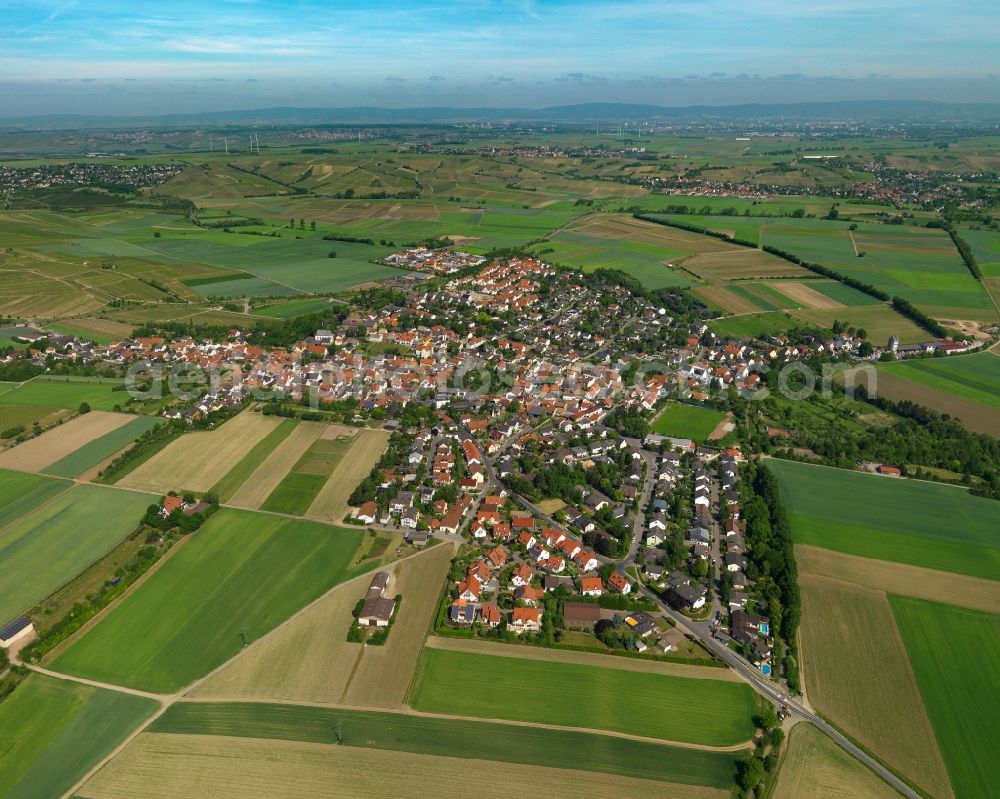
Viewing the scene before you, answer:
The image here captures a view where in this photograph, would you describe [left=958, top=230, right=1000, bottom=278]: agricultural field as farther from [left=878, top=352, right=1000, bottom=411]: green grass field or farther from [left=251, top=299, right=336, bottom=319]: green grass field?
[left=251, top=299, right=336, bottom=319]: green grass field

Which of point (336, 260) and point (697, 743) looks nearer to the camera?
point (697, 743)

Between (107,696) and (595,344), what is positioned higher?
(595,344)

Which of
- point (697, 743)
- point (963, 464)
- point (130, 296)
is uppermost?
point (130, 296)

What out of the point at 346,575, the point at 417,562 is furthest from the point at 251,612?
the point at 417,562

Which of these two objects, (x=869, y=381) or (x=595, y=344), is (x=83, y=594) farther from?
(x=869, y=381)

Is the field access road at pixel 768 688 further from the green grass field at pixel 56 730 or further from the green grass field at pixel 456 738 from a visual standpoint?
the green grass field at pixel 56 730

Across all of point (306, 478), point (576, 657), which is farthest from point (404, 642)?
point (306, 478)

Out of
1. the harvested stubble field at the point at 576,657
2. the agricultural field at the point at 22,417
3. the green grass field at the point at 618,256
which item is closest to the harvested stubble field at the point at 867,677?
the harvested stubble field at the point at 576,657
